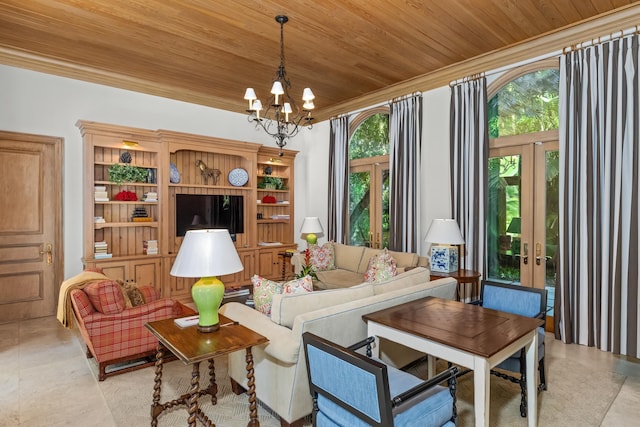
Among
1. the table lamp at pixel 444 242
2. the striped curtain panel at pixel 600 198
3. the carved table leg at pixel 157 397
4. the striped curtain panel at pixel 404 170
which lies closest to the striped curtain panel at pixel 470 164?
the table lamp at pixel 444 242

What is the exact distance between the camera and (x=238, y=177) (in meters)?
6.38

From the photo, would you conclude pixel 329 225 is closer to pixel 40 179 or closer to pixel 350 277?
pixel 350 277

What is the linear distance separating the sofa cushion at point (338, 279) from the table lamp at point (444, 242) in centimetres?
120

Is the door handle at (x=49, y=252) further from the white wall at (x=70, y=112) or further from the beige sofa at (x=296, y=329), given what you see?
the beige sofa at (x=296, y=329)

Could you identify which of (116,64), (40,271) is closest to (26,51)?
(116,64)

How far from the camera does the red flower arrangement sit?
5141 millimetres

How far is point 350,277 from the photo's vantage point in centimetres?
543

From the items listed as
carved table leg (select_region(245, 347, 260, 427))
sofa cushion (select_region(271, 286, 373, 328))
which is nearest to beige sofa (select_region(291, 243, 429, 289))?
sofa cushion (select_region(271, 286, 373, 328))

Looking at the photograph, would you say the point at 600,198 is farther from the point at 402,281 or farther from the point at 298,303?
the point at 298,303

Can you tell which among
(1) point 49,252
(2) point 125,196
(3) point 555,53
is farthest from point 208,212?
(3) point 555,53

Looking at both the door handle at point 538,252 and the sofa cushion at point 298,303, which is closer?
the sofa cushion at point 298,303

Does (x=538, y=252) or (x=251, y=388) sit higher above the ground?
(x=538, y=252)

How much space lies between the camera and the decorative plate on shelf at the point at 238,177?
6.37 meters

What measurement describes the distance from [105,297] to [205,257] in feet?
4.89
